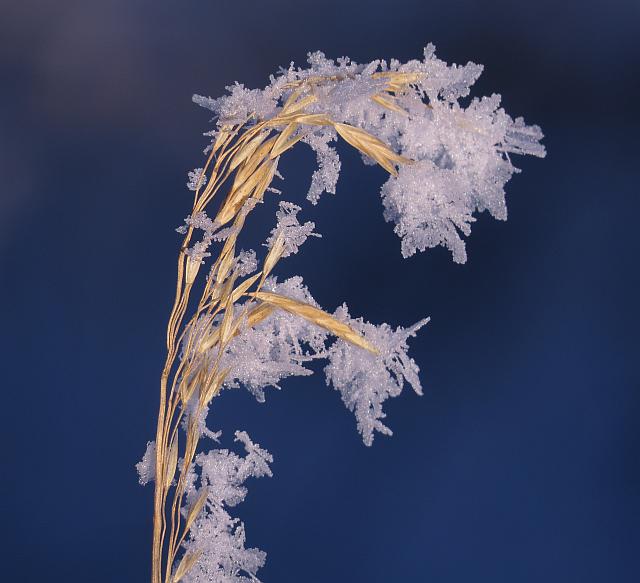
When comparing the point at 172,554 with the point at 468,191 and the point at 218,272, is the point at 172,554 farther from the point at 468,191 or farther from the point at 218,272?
the point at 468,191

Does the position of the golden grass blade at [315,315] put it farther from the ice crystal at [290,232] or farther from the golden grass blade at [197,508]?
the golden grass blade at [197,508]

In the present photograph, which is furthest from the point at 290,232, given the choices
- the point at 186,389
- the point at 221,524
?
the point at 221,524

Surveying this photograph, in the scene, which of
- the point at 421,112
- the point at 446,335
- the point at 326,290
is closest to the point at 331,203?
the point at 326,290

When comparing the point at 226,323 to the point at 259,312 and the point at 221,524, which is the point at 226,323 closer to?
the point at 259,312

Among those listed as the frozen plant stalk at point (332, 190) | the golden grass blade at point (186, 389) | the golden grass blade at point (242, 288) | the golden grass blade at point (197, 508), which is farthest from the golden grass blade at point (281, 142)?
the golden grass blade at point (197, 508)

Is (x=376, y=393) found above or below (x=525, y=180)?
below

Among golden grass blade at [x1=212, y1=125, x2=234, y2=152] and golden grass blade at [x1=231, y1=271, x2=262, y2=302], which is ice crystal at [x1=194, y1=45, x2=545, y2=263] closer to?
golden grass blade at [x1=212, y1=125, x2=234, y2=152]
